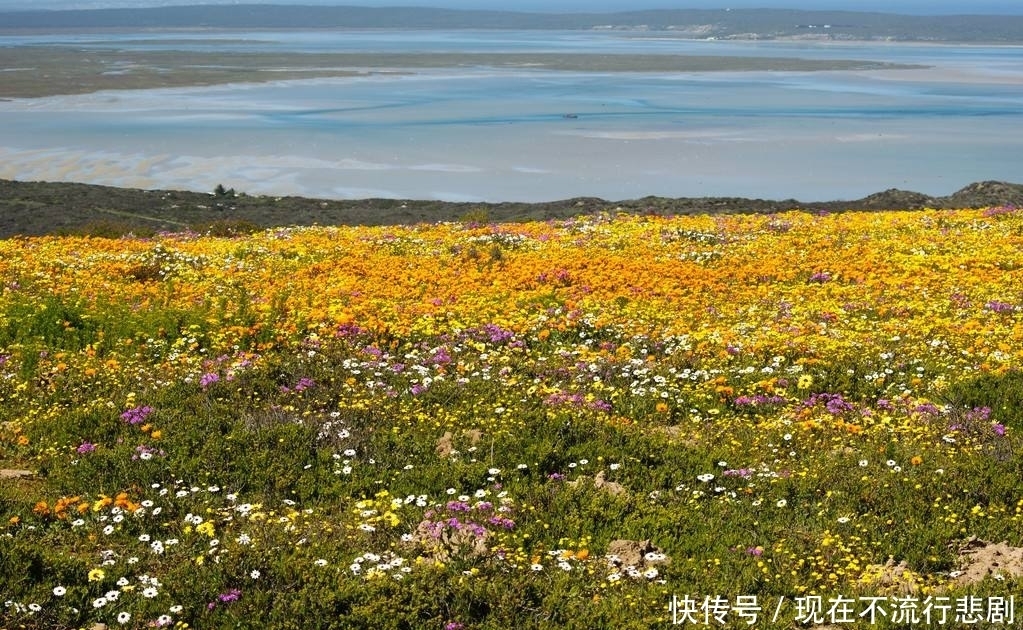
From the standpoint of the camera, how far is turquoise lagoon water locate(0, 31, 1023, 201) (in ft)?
178

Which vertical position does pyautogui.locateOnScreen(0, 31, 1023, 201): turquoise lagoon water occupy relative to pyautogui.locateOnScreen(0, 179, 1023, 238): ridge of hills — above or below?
above

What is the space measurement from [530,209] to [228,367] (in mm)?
29400

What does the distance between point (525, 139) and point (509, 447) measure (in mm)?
57593

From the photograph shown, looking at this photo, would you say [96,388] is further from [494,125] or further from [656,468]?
[494,125]

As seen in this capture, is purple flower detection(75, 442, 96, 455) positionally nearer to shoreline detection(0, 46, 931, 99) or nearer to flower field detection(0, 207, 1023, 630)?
flower field detection(0, 207, 1023, 630)

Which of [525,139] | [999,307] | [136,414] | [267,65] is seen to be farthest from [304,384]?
[267,65]

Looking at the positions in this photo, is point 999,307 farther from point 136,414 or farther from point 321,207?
point 321,207

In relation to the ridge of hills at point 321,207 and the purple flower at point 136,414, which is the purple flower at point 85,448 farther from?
the ridge of hills at point 321,207

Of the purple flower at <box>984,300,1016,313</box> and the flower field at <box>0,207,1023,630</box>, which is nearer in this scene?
the flower field at <box>0,207,1023,630</box>

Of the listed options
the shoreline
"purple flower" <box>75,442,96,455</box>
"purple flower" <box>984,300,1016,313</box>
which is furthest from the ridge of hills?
the shoreline

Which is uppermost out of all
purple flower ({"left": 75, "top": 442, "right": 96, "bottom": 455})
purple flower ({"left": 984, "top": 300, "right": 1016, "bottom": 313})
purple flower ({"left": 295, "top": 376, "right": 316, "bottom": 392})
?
purple flower ({"left": 984, "top": 300, "right": 1016, "bottom": 313})

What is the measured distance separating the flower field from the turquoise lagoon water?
32867 millimetres

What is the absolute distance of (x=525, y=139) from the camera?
67625 millimetres

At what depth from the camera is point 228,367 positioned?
46.4ft
